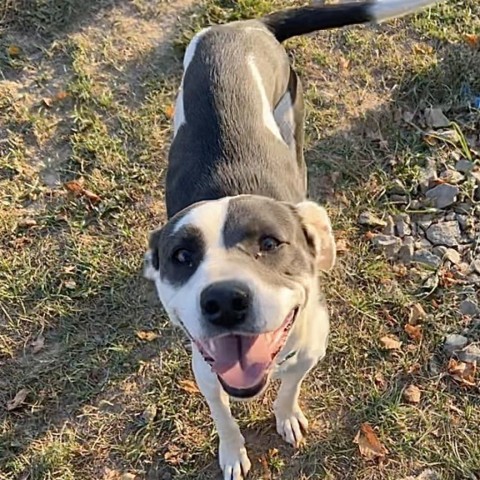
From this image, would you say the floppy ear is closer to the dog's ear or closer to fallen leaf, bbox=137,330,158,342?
the dog's ear

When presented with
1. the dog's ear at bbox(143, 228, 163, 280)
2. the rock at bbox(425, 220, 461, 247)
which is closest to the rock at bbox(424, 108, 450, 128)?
the rock at bbox(425, 220, 461, 247)

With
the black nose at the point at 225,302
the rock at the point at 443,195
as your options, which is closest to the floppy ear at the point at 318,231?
the black nose at the point at 225,302

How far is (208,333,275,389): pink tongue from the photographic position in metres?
2.97

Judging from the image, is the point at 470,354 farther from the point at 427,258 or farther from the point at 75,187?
the point at 75,187

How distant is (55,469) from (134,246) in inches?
53.5

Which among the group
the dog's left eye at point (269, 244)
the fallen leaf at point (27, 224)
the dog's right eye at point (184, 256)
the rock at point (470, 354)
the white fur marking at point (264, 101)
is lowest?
the rock at point (470, 354)

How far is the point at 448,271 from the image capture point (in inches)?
181

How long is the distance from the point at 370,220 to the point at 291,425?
136cm

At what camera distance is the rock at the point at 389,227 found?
4766 millimetres

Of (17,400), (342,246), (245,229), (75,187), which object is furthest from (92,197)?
(245,229)

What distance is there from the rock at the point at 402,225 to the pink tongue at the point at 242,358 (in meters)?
1.99

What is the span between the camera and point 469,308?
448 centimetres

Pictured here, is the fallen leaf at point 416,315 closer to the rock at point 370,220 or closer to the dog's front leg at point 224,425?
the rock at point 370,220

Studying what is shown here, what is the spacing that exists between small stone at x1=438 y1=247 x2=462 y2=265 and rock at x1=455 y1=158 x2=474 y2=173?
1.85 feet
